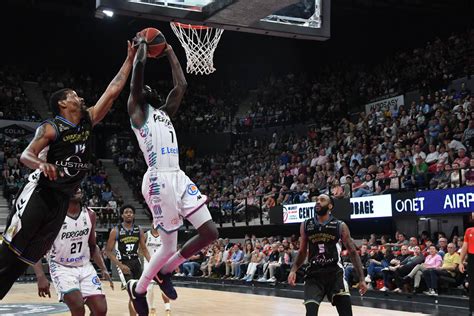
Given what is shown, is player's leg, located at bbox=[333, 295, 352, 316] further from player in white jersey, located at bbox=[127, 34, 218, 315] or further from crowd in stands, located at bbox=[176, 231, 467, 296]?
crowd in stands, located at bbox=[176, 231, 467, 296]

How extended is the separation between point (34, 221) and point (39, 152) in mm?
480

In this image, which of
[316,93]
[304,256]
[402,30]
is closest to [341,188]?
[304,256]

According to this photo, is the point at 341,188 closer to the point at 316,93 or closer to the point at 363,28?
the point at 316,93

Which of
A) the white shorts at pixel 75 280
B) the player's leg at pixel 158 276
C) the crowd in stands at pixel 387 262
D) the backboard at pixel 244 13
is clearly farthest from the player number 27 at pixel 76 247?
the crowd in stands at pixel 387 262

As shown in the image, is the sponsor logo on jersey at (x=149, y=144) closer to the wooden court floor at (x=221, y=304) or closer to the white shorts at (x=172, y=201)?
the white shorts at (x=172, y=201)

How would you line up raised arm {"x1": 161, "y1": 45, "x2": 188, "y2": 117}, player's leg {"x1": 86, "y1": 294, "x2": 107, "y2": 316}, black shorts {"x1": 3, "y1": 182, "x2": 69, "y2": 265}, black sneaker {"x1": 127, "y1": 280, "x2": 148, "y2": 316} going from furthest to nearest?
player's leg {"x1": 86, "y1": 294, "x2": 107, "y2": 316} < black sneaker {"x1": 127, "y1": 280, "x2": 148, "y2": 316} < raised arm {"x1": 161, "y1": 45, "x2": 188, "y2": 117} < black shorts {"x1": 3, "y1": 182, "x2": 69, "y2": 265}

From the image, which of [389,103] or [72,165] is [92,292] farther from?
[389,103]

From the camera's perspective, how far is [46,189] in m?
4.31

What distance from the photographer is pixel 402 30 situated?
2623cm

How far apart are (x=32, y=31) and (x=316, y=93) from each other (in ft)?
45.9

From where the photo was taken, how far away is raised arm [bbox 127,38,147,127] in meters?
5.01

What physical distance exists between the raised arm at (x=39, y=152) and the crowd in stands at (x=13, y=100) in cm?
2371

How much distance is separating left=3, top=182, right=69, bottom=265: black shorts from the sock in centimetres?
126

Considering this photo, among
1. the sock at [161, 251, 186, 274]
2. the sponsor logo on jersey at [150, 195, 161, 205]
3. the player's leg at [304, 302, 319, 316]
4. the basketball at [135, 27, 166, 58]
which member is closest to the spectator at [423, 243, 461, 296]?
the player's leg at [304, 302, 319, 316]
